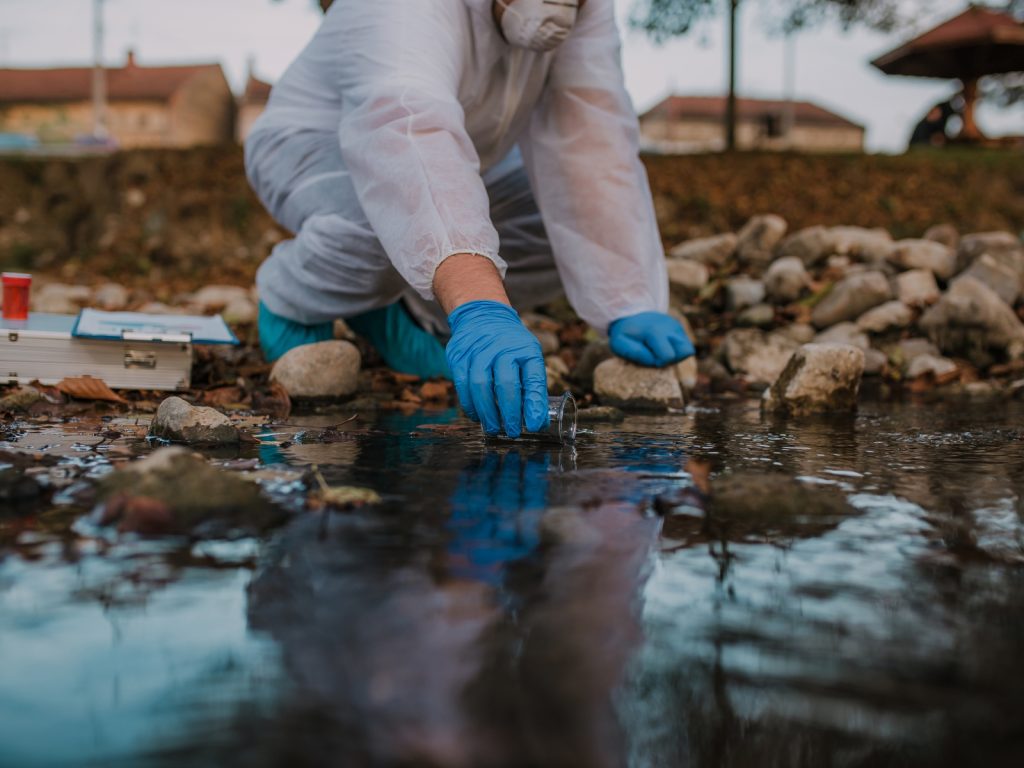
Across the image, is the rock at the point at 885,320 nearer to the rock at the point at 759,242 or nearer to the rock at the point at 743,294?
the rock at the point at 743,294

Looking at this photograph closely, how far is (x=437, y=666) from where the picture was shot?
92 cm

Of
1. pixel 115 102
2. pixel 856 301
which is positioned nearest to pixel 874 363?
pixel 856 301

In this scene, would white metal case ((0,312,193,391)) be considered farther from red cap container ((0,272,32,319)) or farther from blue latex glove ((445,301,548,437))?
blue latex glove ((445,301,548,437))

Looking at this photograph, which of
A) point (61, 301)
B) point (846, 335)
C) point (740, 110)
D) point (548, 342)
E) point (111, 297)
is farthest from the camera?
point (740, 110)

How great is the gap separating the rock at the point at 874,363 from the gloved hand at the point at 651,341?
1243 mm

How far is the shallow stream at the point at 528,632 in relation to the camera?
0.79m

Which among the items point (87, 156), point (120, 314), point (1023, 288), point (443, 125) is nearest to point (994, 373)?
point (1023, 288)

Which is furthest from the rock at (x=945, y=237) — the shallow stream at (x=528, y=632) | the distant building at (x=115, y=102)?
the distant building at (x=115, y=102)

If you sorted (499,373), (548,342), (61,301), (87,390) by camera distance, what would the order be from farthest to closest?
(61,301)
(548,342)
(87,390)
(499,373)

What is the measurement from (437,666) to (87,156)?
9601 millimetres

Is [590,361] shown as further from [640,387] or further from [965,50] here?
[965,50]

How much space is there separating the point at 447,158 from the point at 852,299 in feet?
Answer: 8.07

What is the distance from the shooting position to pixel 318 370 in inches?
115

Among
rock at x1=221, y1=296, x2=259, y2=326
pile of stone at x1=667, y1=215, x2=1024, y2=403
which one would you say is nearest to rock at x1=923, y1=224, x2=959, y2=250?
pile of stone at x1=667, y1=215, x2=1024, y2=403
